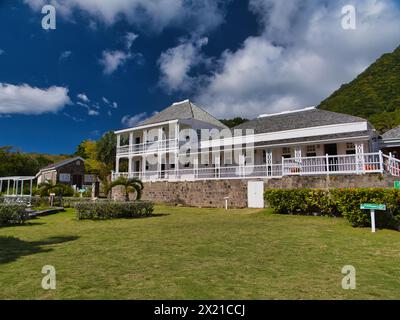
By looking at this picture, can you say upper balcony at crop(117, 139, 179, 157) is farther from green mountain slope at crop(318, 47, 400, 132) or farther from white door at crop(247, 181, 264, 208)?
green mountain slope at crop(318, 47, 400, 132)

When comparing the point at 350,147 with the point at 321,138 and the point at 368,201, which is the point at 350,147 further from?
the point at 368,201

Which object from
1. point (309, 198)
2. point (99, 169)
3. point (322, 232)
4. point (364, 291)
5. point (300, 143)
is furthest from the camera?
point (99, 169)

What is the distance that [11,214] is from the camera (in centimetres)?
1300

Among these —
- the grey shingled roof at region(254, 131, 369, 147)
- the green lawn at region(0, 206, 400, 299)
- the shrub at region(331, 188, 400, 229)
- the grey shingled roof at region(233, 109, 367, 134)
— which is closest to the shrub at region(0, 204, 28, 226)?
the green lawn at region(0, 206, 400, 299)

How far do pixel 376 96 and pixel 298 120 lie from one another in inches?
693

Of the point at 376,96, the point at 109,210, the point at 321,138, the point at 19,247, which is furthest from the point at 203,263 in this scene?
the point at 376,96

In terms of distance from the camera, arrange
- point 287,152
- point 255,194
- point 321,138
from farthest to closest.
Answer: point 287,152, point 321,138, point 255,194

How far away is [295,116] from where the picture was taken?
25391 mm
